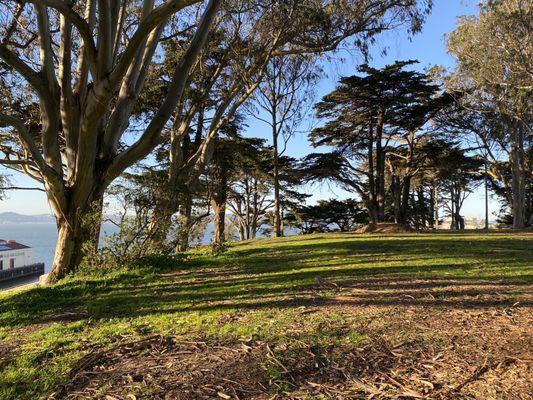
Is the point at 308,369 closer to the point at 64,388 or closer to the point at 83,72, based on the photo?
the point at 64,388

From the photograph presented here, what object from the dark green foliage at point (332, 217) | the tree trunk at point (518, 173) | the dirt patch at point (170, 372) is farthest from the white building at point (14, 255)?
the dirt patch at point (170, 372)

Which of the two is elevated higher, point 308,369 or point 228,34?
point 228,34

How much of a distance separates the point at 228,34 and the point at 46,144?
6080mm

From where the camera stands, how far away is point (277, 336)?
3.38m

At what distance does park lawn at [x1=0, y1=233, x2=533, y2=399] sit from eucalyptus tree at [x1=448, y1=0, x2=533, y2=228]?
1162 cm

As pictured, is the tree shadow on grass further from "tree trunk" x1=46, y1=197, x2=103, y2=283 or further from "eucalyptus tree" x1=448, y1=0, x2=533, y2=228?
"eucalyptus tree" x1=448, y1=0, x2=533, y2=228

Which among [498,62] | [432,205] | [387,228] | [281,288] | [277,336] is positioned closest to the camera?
[277,336]

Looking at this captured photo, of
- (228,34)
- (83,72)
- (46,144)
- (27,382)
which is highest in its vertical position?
(228,34)

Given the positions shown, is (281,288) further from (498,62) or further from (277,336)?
(498,62)

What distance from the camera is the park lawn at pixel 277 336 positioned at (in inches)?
101

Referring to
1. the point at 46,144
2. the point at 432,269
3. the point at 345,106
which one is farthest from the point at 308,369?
the point at 345,106

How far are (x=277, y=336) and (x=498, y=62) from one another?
16304 mm

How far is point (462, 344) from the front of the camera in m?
3.10

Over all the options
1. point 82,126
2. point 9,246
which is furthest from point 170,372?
point 9,246
